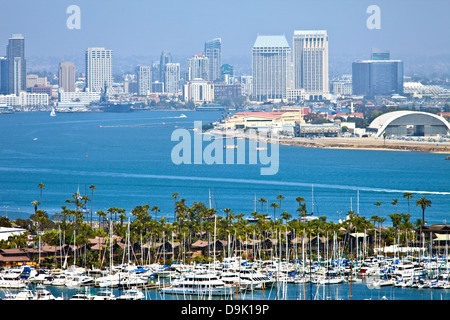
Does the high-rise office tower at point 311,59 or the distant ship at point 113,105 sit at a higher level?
the high-rise office tower at point 311,59

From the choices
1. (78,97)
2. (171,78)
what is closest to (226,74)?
(171,78)

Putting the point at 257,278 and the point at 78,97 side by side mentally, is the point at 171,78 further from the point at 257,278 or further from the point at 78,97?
the point at 257,278

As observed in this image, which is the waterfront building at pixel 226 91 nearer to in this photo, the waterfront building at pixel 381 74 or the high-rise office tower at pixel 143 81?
the high-rise office tower at pixel 143 81

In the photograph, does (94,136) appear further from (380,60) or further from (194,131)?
(380,60)

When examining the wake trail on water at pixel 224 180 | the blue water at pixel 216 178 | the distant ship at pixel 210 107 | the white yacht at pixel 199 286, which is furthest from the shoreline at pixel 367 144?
the distant ship at pixel 210 107

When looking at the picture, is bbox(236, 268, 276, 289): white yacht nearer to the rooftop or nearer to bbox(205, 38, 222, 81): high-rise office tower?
the rooftop
